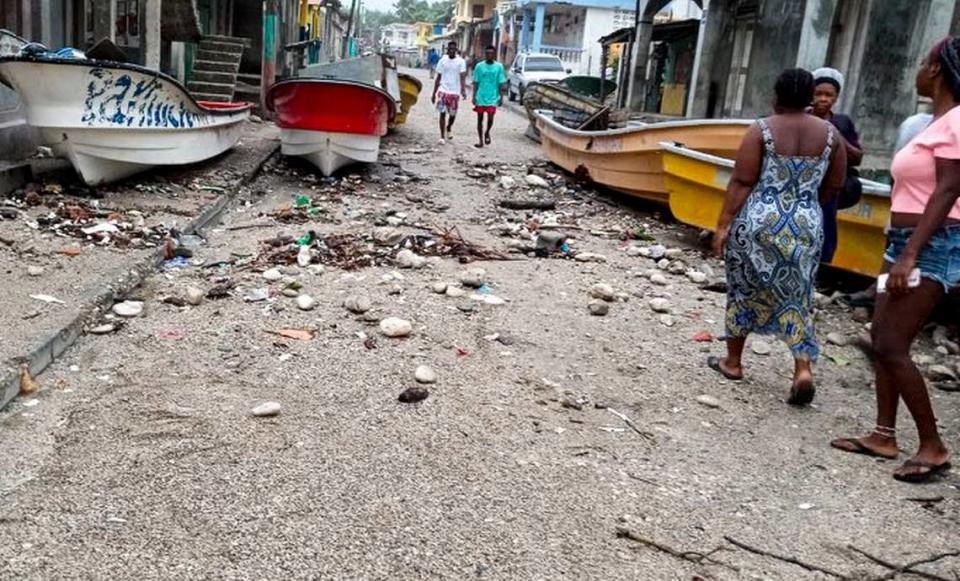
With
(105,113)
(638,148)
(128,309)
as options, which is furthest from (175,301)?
(638,148)

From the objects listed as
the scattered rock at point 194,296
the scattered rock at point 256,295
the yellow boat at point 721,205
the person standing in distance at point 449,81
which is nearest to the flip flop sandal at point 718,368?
the yellow boat at point 721,205

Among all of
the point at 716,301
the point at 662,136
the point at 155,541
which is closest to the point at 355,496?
the point at 155,541

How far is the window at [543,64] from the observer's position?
89.0 feet

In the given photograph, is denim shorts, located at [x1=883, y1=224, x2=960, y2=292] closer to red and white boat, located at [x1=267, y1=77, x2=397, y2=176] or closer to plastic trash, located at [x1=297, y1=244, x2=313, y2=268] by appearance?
plastic trash, located at [x1=297, y1=244, x2=313, y2=268]

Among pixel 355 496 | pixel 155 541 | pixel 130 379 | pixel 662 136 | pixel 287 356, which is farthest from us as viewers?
pixel 662 136

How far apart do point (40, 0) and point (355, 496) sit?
26.0 ft

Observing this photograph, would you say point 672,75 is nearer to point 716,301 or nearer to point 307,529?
point 716,301

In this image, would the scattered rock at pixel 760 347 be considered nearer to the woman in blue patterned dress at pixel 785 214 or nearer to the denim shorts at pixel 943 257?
the woman in blue patterned dress at pixel 785 214

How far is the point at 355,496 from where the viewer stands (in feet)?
9.23

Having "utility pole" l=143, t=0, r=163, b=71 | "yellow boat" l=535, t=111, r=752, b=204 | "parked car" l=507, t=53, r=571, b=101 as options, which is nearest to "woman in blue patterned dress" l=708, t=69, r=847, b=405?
"yellow boat" l=535, t=111, r=752, b=204

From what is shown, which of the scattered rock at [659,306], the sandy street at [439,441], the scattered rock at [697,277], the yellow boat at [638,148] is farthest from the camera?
the yellow boat at [638,148]

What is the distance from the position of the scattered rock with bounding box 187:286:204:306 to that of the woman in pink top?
3.58m

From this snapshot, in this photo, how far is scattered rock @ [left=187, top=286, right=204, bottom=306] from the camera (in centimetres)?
483

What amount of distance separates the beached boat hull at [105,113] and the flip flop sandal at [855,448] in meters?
6.04
